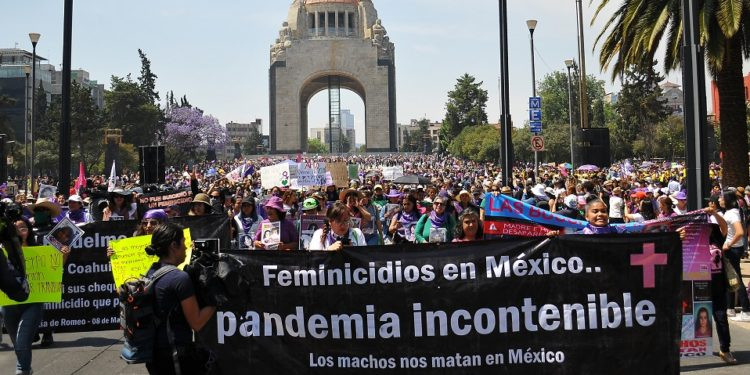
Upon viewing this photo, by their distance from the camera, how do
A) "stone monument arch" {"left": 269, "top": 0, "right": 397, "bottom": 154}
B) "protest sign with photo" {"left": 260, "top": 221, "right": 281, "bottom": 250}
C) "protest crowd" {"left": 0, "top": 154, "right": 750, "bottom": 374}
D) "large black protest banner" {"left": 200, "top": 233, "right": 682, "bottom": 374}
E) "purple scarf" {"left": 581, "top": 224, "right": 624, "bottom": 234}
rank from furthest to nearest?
"stone monument arch" {"left": 269, "top": 0, "right": 397, "bottom": 154}
"protest sign with photo" {"left": 260, "top": 221, "right": 281, "bottom": 250}
"purple scarf" {"left": 581, "top": 224, "right": 624, "bottom": 234}
"protest crowd" {"left": 0, "top": 154, "right": 750, "bottom": 374}
"large black protest banner" {"left": 200, "top": 233, "right": 682, "bottom": 374}

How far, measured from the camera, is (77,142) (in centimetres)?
7588

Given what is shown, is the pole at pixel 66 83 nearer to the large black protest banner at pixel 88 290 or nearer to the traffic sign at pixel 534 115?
the large black protest banner at pixel 88 290

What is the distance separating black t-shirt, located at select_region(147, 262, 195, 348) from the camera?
4.73 metres

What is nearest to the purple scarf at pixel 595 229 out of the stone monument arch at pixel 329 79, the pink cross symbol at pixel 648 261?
the pink cross symbol at pixel 648 261

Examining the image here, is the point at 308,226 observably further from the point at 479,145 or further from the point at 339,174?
the point at 479,145

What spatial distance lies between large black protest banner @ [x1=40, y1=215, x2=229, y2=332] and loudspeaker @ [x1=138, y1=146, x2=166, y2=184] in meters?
12.9

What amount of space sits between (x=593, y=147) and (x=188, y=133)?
68593mm

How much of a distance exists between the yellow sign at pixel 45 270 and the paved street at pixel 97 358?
672mm

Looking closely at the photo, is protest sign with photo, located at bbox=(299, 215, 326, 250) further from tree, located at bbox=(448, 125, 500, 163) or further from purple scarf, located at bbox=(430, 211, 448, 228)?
tree, located at bbox=(448, 125, 500, 163)

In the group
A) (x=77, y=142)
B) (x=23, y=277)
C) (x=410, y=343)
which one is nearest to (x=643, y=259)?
(x=410, y=343)

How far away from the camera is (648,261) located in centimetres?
613

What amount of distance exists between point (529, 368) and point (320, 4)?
381 ft

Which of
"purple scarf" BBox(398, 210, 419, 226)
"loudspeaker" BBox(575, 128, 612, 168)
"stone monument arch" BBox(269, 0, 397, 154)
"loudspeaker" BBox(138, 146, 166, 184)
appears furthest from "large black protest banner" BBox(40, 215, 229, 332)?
"stone monument arch" BBox(269, 0, 397, 154)

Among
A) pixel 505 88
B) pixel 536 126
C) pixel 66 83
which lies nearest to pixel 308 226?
pixel 66 83
